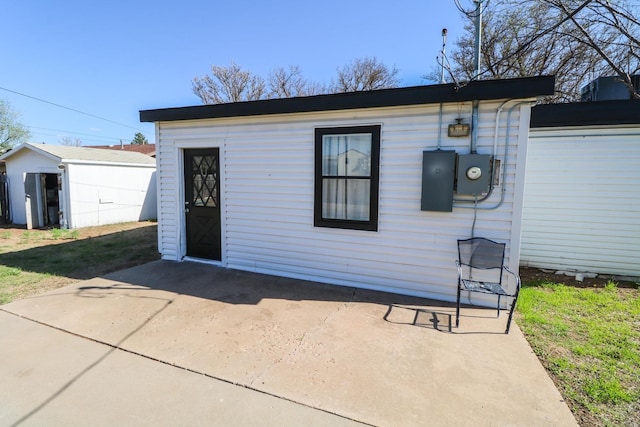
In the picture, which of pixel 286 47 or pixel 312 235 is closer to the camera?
pixel 312 235

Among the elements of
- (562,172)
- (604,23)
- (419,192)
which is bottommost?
(419,192)

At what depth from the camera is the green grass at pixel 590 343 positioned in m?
2.22

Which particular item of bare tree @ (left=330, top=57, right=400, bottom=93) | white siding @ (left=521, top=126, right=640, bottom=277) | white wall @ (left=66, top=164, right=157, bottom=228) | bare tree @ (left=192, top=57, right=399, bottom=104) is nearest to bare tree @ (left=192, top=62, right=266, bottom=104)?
bare tree @ (left=192, top=57, right=399, bottom=104)

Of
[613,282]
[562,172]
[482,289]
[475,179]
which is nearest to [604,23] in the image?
[562,172]

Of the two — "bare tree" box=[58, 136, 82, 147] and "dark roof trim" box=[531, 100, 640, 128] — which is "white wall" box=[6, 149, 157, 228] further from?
"bare tree" box=[58, 136, 82, 147]

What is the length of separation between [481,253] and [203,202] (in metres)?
4.57

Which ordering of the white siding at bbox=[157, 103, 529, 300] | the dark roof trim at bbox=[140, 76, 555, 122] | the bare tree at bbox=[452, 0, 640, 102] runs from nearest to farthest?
the dark roof trim at bbox=[140, 76, 555, 122] < the white siding at bbox=[157, 103, 529, 300] < the bare tree at bbox=[452, 0, 640, 102]

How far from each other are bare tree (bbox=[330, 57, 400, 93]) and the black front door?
52.0ft

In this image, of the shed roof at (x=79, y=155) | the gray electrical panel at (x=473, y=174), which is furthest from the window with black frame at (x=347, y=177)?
the shed roof at (x=79, y=155)

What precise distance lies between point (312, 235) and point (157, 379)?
2787mm

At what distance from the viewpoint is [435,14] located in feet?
18.7

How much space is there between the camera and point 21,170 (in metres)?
10.5

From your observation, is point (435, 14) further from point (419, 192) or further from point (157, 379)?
point (157, 379)

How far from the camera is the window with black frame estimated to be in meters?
4.38
